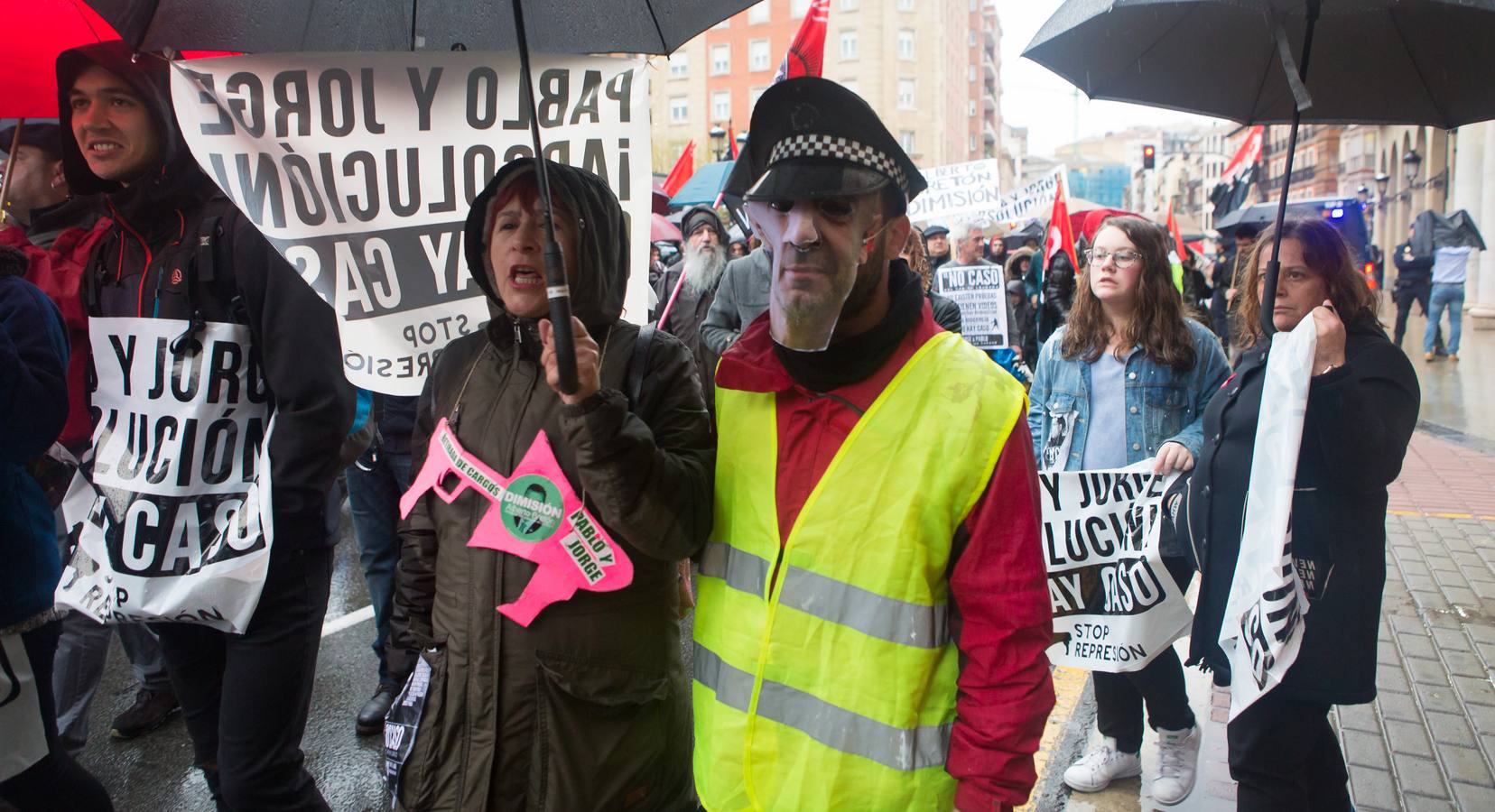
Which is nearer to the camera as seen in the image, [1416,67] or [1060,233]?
[1416,67]

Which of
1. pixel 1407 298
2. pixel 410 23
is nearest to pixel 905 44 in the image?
pixel 1407 298

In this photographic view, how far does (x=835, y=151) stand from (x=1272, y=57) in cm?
203

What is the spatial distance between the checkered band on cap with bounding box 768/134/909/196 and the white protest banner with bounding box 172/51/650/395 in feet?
2.91

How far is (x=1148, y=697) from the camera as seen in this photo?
337cm

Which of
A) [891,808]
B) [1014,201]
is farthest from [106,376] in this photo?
[1014,201]

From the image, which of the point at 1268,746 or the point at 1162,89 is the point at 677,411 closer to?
the point at 1268,746

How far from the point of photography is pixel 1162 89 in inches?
130

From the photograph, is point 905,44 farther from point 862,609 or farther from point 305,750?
point 862,609

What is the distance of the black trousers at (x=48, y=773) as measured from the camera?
103 inches

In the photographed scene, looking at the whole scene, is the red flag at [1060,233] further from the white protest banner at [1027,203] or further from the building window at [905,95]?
the building window at [905,95]

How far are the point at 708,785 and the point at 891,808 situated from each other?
0.39m

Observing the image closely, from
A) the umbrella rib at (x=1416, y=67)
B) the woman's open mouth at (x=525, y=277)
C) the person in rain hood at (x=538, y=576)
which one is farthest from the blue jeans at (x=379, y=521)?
the umbrella rib at (x=1416, y=67)

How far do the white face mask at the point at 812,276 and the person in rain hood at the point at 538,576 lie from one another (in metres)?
0.35

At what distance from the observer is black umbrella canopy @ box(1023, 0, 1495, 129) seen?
260 centimetres
